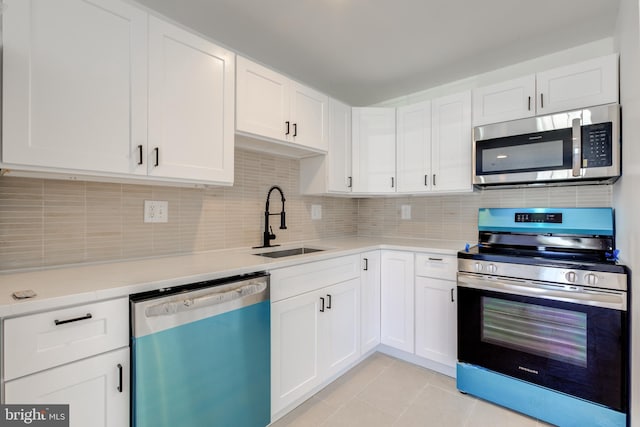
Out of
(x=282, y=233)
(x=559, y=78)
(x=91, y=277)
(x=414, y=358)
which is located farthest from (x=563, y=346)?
(x=91, y=277)

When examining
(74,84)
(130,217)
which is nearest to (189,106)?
(74,84)

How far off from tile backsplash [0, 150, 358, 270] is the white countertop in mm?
79

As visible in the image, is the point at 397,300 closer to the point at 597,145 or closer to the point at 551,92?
the point at 597,145

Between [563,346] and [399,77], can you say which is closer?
[563,346]

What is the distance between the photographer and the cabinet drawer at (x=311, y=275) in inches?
63.6

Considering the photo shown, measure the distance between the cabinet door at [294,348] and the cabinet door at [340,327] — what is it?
0.08 m

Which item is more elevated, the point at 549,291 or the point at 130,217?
the point at 130,217

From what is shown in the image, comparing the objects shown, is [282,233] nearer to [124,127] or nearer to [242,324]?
[242,324]

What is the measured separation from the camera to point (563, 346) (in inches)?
63.2

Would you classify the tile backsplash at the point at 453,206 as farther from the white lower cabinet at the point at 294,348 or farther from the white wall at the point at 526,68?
the white lower cabinet at the point at 294,348

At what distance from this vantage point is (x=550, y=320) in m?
1.64

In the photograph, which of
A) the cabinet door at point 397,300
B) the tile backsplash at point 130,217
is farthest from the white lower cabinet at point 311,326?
the tile backsplash at point 130,217

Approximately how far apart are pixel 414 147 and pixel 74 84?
2233mm

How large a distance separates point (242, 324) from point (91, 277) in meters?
0.67
